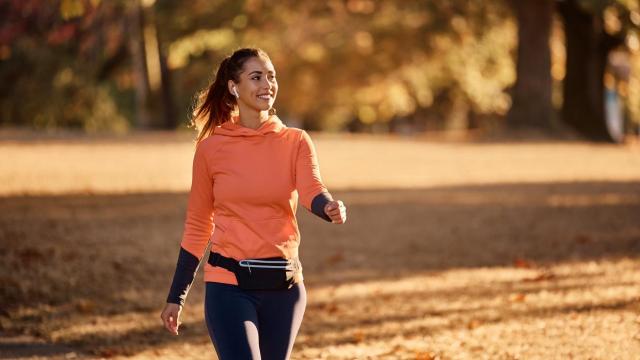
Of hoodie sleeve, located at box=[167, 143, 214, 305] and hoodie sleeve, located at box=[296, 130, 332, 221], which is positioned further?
hoodie sleeve, located at box=[167, 143, 214, 305]

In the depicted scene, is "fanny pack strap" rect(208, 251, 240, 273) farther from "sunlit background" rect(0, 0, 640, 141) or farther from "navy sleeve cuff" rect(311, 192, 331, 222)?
"sunlit background" rect(0, 0, 640, 141)

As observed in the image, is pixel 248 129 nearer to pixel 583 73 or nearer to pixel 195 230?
pixel 195 230

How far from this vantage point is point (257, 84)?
424 cm

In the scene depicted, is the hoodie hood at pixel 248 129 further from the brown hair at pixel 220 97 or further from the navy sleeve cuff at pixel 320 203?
the navy sleeve cuff at pixel 320 203

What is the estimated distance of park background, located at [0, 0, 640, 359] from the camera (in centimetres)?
815

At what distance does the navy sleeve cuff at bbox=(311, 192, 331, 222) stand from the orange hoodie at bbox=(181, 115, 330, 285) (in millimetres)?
15

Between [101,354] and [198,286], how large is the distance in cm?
285

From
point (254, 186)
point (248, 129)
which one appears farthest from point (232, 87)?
point (254, 186)

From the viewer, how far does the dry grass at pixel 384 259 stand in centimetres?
767

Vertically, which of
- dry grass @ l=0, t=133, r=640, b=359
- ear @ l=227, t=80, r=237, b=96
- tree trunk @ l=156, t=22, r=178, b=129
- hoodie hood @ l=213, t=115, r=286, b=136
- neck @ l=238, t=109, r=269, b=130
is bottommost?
dry grass @ l=0, t=133, r=640, b=359

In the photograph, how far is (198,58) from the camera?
38.8 metres

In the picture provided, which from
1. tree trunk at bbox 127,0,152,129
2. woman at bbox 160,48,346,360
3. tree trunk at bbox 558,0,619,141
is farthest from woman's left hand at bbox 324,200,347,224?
tree trunk at bbox 127,0,152,129

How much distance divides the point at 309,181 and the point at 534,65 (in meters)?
23.2

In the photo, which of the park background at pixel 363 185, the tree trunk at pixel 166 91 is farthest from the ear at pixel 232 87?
the tree trunk at pixel 166 91
